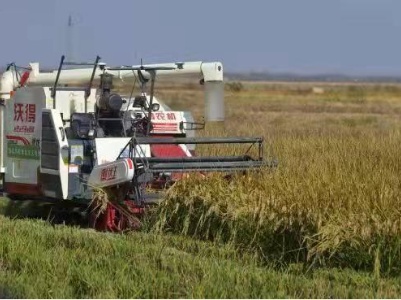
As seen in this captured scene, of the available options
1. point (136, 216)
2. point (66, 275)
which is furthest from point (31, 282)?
point (136, 216)

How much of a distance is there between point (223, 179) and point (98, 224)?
6.69 ft

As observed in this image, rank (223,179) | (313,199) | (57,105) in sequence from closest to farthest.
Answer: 1. (313,199)
2. (223,179)
3. (57,105)

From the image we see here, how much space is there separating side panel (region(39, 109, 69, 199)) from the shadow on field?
644 millimetres

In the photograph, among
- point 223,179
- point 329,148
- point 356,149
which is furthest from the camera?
point 329,148

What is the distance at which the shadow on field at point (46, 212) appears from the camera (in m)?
13.2

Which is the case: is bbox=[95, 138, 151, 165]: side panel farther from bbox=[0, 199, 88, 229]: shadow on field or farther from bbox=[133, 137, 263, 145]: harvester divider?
bbox=[0, 199, 88, 229]: shadow on field

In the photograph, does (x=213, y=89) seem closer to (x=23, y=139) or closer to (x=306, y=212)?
(x=23, y=139)

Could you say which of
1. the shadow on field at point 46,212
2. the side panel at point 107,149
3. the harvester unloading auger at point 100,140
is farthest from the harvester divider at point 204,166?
the shadow on field at point 46,212

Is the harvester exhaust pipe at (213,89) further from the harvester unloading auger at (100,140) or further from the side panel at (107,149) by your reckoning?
the side panel at (107,149)

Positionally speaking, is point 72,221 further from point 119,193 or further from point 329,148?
point 329,148

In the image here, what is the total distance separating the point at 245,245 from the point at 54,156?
3881mm

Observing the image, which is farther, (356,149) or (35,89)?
(356,149)

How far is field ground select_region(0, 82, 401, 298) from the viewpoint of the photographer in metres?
7.20

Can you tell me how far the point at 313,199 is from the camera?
940 cm
